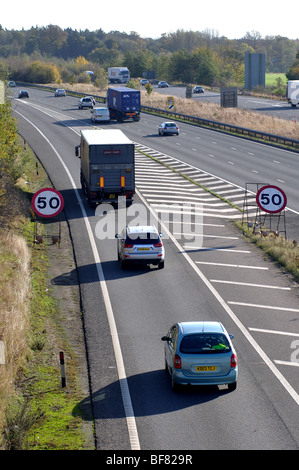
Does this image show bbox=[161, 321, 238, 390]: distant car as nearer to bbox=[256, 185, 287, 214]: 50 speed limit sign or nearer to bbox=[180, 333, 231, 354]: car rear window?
bbox=[180, 333, 231, 354]: car rear window

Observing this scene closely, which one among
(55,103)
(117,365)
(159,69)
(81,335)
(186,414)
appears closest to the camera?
(186,414)

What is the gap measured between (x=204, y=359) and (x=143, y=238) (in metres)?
10.9

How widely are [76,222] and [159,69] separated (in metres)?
142

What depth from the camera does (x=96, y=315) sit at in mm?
20672

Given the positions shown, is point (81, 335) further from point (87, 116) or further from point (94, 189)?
point (87, 116)

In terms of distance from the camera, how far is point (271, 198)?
27984mm

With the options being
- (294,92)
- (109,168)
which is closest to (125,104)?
(294,92)

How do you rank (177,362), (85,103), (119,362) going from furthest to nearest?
(85,103)
(119,362)
(177,362)

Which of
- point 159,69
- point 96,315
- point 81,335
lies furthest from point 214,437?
point 159,69

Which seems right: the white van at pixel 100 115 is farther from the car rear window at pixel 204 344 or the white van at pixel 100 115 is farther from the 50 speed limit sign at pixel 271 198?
the car rear window at pixel 204 344

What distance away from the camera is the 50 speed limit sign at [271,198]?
91.2ft

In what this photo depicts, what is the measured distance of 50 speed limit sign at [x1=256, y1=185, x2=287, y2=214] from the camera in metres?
27.8

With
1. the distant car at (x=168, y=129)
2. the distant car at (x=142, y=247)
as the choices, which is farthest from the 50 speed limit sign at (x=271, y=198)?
the distant car at (x=168, y=129)

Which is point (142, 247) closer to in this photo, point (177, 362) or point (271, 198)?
point (271, 198)
